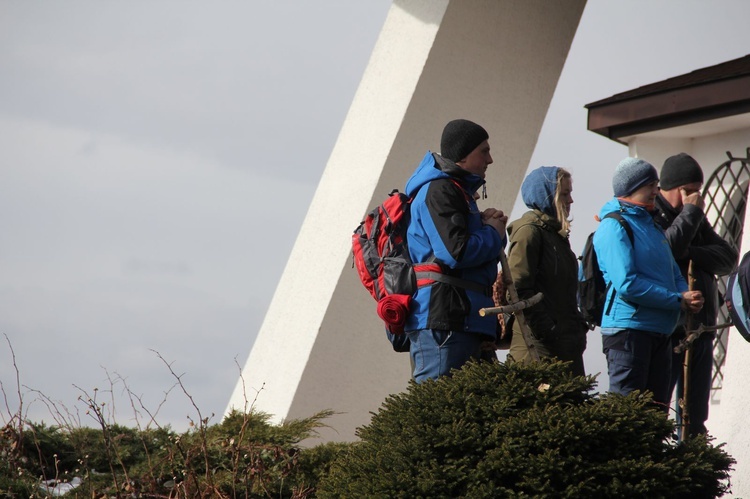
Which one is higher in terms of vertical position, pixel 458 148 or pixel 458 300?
pixel 458 148

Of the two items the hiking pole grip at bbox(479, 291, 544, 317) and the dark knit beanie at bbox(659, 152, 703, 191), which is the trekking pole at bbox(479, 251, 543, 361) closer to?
the hiking pole grip at bbox(479, 291, 544, 317)

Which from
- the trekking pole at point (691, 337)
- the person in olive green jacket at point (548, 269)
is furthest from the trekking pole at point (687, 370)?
the person in olive green jacket at point (548, 269)

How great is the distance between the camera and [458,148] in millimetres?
4879

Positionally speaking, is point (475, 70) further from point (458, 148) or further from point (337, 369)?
point (458, 148)

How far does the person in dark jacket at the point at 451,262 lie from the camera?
455 centimetres

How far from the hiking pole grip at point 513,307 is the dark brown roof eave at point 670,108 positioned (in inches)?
167

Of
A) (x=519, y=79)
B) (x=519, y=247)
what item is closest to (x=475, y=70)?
(x=519, y=79)

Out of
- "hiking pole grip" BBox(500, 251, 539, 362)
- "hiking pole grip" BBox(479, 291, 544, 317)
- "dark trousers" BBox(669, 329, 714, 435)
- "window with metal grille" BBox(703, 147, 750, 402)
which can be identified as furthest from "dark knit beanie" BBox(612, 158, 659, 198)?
"window with metal grille" BBox(703, 147, 750, 402)

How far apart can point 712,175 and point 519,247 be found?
14.0 feet

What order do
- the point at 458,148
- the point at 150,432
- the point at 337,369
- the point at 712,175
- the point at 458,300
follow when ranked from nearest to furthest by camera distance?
the point at 458,300 → the point at 458,148 → the point at 150,432 → the point at 337,369 → the point at 712,175

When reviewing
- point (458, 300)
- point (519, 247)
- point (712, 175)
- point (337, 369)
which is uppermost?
point (712, 175)

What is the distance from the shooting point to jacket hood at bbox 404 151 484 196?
4.80 metres

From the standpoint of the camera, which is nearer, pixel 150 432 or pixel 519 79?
pixel 150 432

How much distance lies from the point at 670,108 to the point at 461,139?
463 centimetres
